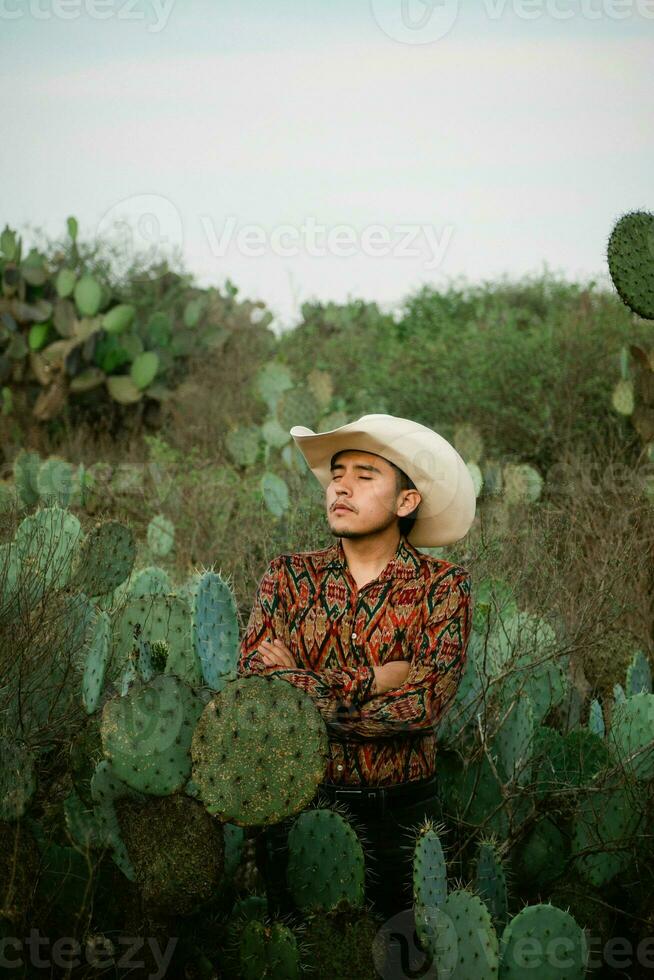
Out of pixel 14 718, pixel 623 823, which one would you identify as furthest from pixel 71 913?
pixel 623 823

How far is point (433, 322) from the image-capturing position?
13773 mm

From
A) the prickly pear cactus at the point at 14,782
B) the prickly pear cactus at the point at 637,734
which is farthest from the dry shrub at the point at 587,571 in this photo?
the prickly pear cactus at the point at 14,782

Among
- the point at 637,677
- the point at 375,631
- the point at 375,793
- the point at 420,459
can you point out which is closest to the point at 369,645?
the point at 375,631

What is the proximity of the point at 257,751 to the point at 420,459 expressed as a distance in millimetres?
827

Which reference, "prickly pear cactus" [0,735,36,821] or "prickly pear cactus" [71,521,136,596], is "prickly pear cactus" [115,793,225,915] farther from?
"prickly pear cactus" [71,521,136,596]

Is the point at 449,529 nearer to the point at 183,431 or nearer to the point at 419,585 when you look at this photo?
the point at 419,585

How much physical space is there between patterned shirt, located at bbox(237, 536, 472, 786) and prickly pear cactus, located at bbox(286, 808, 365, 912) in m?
0.11

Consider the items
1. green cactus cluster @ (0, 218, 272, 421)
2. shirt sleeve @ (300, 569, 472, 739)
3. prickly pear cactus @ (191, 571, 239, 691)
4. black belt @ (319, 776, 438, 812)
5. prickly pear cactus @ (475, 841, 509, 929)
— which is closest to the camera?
shirt sleeve @ (300, 569, 472, 739)

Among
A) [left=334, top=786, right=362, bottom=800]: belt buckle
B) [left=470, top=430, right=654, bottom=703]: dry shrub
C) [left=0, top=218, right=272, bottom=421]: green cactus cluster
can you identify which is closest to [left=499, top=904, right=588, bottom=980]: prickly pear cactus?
[left=334, top=786, right=362, bottom=800]: belt buckle

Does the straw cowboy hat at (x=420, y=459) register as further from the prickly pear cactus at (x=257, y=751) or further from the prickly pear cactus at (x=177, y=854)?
the prickly pear cactus at (x=177, y=854)

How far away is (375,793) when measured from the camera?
2.61 meters

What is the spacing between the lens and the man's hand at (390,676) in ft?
8.45

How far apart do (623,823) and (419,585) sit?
126 cm

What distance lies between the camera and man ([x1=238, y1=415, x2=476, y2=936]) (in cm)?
258
